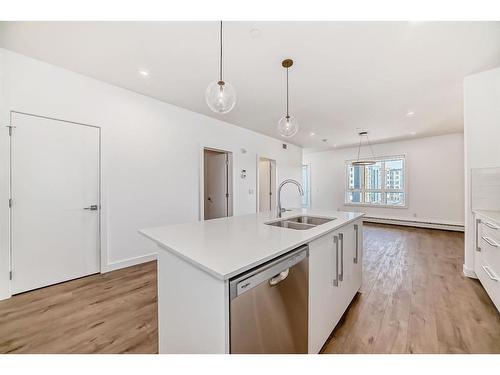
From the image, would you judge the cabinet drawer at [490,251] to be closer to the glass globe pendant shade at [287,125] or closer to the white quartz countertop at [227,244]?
the white quartz countertop at [227,244]

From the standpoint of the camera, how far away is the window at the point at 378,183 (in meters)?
6.22

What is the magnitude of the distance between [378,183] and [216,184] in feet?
17.8

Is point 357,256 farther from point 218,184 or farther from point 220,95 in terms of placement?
point 218,184

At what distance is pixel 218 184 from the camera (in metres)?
4.62

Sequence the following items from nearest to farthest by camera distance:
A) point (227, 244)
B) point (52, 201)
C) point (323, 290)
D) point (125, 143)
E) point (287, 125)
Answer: point (227, 244)
point (323, 290)
point (52, 201)
point (287, 125)
point (125, 143)

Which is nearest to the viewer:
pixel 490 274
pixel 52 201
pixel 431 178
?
pixel 490 274

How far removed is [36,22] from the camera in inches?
66.9

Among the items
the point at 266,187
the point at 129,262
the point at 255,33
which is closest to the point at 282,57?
the point at 255,33

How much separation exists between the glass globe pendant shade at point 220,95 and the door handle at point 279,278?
1366mm

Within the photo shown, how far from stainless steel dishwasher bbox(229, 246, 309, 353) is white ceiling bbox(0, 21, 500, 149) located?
1.95 meters

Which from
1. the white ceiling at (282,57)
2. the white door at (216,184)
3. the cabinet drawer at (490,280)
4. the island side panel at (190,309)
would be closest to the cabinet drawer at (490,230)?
the cabinet drawer at (490,280)

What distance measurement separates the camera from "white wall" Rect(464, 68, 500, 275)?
2355 millimetres

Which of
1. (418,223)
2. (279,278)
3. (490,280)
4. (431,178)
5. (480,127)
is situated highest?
(480,127)
